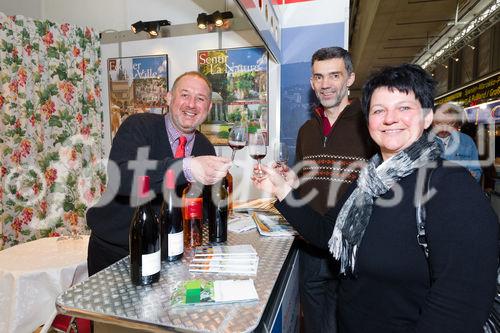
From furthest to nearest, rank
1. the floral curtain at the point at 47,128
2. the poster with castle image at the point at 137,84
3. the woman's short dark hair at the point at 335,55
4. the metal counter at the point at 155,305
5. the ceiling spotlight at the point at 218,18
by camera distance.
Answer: the poster with castle image at the point at 137,84 → the floral curtain at the point at 47,128 → the ceiling spotlight at the point at 218,18 → the woman's short dark hair at the point at 335,55 → the metal counter at the point at 155,305

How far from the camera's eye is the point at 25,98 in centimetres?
316

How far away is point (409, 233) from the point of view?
100 centimetres

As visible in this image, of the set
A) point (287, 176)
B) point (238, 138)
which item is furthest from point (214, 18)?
A: point (287, 176)

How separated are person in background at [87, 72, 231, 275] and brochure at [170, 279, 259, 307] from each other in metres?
0.45

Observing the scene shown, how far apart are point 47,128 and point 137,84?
1099 millimetres

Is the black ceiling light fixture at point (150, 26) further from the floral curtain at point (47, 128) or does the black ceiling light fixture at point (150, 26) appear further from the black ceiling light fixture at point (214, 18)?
the floral curtain at point (47, 128)

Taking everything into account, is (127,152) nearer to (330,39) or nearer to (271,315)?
(271,315)

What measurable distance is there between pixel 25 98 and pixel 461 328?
12.8ft

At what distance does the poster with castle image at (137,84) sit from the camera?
3.39m

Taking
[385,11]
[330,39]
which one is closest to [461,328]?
[330,39]

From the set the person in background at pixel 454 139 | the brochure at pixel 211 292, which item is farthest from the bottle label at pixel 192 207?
the person in background at pixel 454 139

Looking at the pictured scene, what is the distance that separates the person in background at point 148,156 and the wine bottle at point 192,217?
3.5 inches

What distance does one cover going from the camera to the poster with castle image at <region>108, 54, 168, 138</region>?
3.39m

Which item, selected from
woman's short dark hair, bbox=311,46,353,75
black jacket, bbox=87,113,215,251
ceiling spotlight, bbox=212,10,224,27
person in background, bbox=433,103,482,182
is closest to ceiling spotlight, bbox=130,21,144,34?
ceiling spotlight, bbox=212,10,224,27
